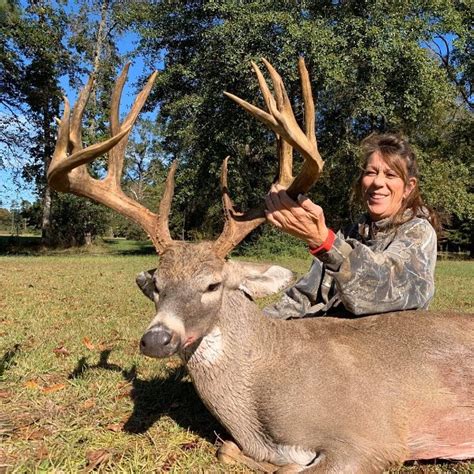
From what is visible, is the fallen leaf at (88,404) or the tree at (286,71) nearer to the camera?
the fallen leaf at (88,404)

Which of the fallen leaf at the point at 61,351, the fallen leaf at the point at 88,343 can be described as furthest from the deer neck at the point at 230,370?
the fallen leaf at the point at 88,343

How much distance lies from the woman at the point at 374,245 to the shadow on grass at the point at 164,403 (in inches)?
37.4

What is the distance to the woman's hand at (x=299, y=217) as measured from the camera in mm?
2811

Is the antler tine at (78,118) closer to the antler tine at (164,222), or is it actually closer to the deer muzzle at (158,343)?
the antler tine at (164,222)

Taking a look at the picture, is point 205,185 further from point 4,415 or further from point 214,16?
point 4,415

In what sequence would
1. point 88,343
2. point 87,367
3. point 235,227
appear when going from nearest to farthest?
1. point 235,227
2. point 87,367
3. point 88,343

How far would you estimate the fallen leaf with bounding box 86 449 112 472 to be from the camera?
10.1ft

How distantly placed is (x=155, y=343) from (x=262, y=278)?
3.07 ft

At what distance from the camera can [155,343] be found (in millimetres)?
2609

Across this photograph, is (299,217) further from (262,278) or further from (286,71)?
(286,71)

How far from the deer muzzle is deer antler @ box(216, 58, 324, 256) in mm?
734

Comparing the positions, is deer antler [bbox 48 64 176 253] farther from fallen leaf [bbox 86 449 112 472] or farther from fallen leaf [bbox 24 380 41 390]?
fallen leaf [bbox 24 380 41 390]

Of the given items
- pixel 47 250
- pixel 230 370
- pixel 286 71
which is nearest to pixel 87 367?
pixel 230 370

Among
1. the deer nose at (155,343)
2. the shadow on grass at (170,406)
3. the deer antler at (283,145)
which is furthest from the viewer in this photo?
the shadow on grass at (170,406)
